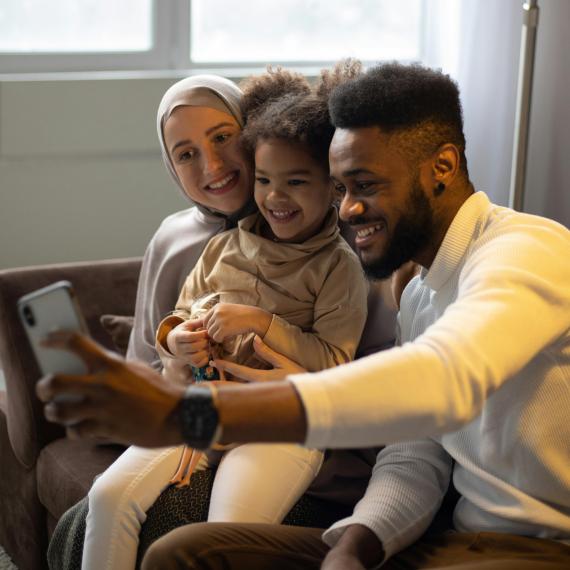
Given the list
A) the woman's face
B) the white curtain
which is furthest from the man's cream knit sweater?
the white curtain

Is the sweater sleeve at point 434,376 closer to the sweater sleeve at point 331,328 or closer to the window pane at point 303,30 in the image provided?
the sweater sleeve at point 331,328

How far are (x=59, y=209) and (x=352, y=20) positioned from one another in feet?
4.42

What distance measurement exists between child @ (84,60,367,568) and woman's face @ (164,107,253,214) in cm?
9

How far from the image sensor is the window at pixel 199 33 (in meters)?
3.48

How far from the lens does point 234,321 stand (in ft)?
5.89

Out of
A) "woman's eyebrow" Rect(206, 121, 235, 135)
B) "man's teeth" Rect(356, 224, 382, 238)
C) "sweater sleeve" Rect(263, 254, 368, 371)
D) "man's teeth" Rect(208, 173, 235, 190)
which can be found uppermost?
"woman's eyebrow" Rect(206, 121, 235, 135)

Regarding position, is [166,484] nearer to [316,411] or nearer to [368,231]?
[368,231]

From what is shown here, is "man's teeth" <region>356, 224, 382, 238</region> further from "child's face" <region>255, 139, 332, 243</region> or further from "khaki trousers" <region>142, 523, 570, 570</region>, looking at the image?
"khaki trousers" <region>142, 523, 570, 570</region>

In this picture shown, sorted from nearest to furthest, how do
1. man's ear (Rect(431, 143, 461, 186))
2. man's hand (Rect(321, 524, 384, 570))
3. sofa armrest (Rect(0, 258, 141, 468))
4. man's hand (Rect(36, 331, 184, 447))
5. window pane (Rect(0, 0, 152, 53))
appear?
man's hand (Rect(36, 331, 184, 447)) → man's hand (Rect(321, 524, 384, 570)) → man's ear (Rect(431, 143, 461, 186)) → sofa armrest (Rect(0, 258, 141, 468)) → window pane (Rect(0, 0, 152, 53))

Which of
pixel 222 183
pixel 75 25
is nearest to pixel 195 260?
pixel 222 183

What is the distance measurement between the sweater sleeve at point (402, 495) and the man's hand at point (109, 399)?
57cm

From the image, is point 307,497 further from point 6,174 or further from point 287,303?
point 6,174

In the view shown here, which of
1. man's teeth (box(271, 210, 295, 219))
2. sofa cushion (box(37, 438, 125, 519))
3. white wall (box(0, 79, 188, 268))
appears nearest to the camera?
man's teeth (box(271, 210, 295, 219))

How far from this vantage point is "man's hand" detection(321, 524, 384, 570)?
1.52m
